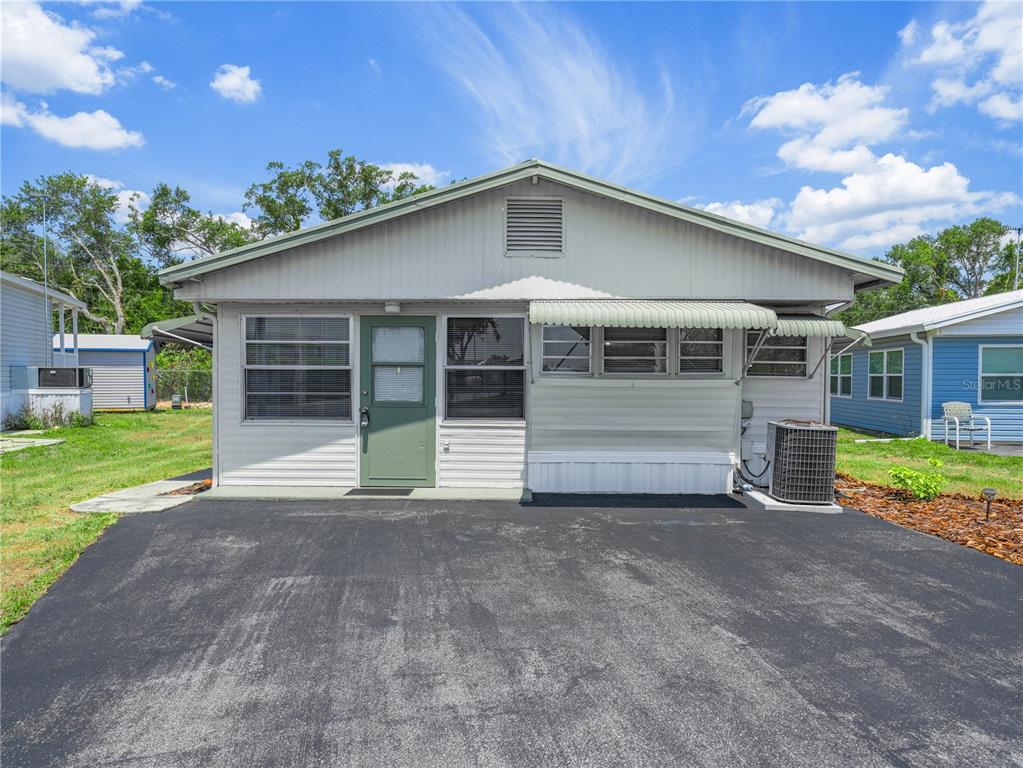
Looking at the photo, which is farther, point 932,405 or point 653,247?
point 932,405

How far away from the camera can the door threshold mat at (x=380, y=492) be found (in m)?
7.14

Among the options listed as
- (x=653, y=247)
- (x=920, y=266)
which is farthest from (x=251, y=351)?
(x=920, y=266)

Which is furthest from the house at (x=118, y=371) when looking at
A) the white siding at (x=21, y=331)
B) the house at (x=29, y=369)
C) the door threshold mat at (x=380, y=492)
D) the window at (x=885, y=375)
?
the window at (x=885, y=375)

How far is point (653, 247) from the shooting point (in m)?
7.07

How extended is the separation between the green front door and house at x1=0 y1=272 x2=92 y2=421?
13264 mm

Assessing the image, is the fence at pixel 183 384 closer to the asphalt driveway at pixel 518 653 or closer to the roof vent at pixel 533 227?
the asphalt driveway at pixel 518 653

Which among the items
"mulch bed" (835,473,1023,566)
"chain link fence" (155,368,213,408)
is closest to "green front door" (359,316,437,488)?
"mulch bed" (835,473,1023,566)

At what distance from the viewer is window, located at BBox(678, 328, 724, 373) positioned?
7.21m

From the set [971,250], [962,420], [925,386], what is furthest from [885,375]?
[971,250]

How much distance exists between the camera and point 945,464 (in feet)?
34.0

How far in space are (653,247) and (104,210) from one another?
141 feet

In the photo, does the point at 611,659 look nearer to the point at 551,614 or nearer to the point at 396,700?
the point at 551,614

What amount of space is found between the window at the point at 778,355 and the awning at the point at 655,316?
3.03ft

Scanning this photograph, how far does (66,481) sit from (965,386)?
1759 centimetres
